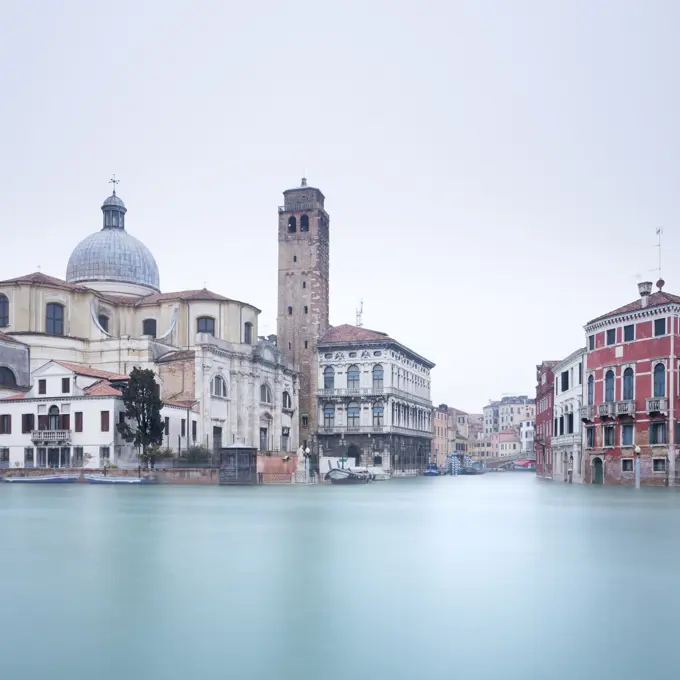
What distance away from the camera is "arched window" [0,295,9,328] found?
54.1 metres

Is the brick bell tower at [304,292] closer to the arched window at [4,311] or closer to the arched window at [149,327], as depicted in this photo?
the arched window at [149,327]

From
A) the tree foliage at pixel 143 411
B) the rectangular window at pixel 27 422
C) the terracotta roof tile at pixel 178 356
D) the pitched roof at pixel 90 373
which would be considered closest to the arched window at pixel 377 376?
the terracotta roof tile at pixel 178 356

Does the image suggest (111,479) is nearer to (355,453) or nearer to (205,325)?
(205,325)

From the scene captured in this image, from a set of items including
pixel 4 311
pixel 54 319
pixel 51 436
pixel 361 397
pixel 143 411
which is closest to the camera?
pixel 143 411

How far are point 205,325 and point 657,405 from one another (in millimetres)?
31600

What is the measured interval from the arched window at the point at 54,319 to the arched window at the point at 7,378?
14.6ft

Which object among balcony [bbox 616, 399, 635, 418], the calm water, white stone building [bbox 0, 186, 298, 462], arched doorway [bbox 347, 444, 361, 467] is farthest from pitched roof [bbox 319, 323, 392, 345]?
the calm water

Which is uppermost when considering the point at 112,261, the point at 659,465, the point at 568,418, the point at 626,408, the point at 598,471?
the point at 112,261

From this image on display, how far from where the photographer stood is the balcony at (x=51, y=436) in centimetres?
4503

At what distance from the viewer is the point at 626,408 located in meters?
39.4

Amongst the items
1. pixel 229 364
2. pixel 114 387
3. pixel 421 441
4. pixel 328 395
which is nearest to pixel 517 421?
pixel 421 441

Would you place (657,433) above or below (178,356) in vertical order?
below

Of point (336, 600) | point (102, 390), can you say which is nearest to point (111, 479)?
point (102, 390)

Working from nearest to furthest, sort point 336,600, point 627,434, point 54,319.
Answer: point 336,600
point 627,434
point 54,319
